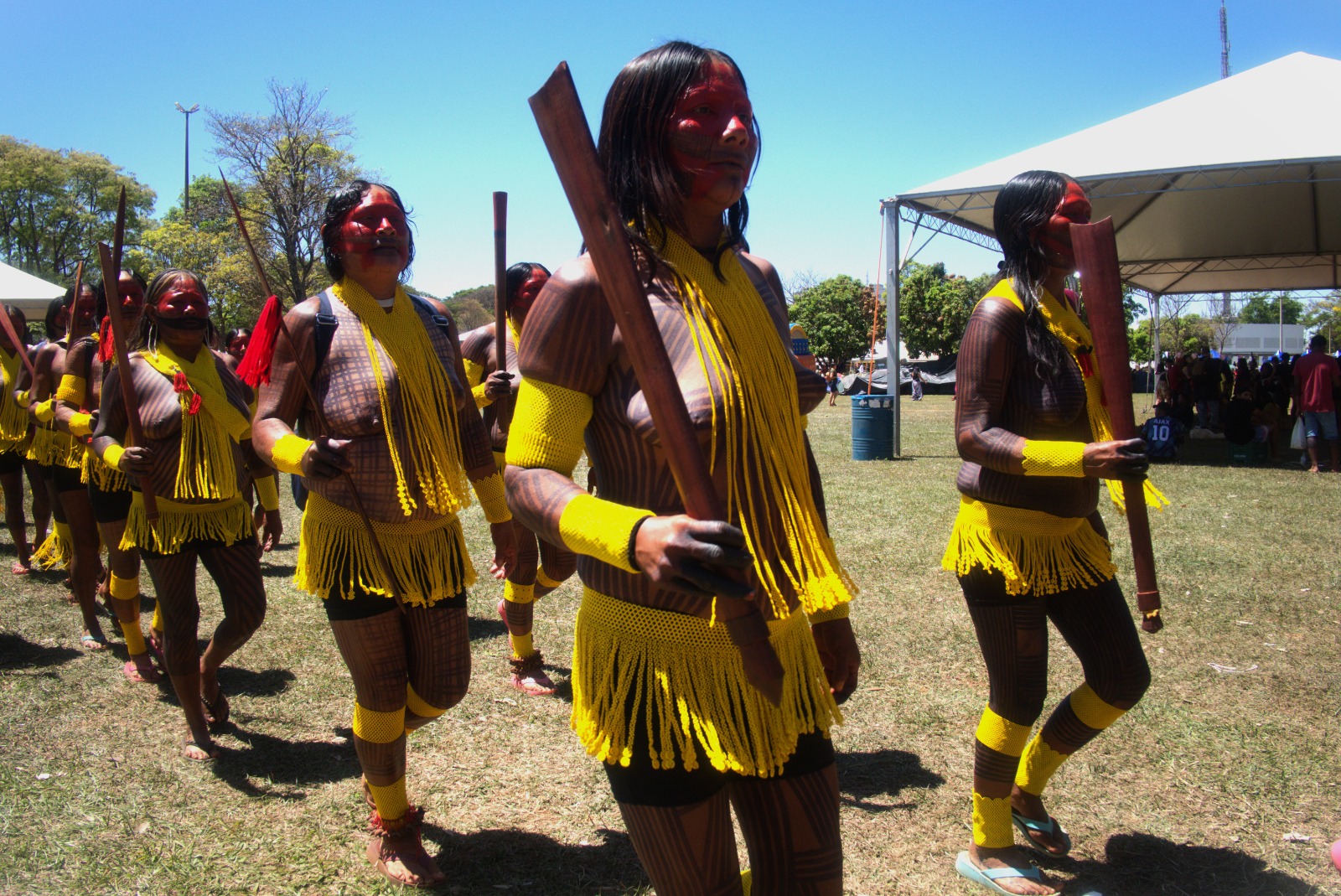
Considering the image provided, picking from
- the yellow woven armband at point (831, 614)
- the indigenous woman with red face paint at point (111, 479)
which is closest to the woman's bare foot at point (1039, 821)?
the yellow woven armband at point (831, 614)

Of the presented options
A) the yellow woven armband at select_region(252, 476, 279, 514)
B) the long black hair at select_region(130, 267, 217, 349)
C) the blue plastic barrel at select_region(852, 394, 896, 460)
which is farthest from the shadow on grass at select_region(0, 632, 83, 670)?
the blue plastic barrel at select_region(852, 394, 896, 460)

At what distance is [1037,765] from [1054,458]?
1.19 metres

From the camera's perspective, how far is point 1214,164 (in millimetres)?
12023

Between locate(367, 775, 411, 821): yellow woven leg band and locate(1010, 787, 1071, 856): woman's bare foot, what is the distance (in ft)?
6.70

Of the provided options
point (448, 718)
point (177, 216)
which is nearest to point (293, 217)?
point (448, 718)

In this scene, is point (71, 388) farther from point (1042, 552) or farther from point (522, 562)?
point (1042, 552)

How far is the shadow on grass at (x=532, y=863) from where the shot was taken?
10.1 ft

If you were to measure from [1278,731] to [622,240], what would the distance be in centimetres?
424

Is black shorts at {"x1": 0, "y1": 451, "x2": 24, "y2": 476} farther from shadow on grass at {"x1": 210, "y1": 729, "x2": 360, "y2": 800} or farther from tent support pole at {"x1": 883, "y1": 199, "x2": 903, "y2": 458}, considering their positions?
tent support pole at {"x1": 883, "y1": 199, "x2": 903, "y2": 458}

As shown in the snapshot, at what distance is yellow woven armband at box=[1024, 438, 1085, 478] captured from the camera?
258 cm

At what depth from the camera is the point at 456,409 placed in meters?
3.23

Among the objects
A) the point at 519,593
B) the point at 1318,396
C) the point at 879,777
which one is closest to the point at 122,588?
the point at 519,593

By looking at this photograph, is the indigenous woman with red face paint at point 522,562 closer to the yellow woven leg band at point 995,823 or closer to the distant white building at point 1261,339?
the yellow woven leg band at point 995,823

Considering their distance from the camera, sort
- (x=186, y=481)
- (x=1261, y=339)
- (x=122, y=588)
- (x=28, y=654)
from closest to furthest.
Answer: (x=186, y=481), (x=122, y=588), (x=28, y=654), (x=1261, y=339)
